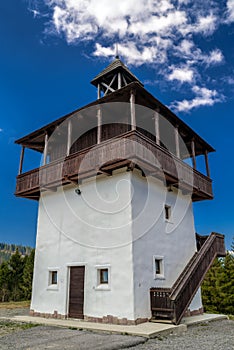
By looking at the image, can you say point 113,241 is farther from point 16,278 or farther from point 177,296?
point 16,278

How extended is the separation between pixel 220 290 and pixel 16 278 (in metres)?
24.2

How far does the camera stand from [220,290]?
99.2ft

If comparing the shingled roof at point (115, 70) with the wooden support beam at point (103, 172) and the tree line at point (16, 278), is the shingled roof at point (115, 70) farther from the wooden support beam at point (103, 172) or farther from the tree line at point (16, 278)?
the tree line at point (16, 278)

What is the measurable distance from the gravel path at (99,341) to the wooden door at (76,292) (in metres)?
1.92

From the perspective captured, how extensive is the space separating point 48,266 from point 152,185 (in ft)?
20.6

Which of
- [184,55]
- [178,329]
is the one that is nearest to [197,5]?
[184,55]

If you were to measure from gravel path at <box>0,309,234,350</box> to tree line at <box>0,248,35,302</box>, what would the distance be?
1017 inches

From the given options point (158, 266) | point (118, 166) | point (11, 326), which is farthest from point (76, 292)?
point (118, 166)

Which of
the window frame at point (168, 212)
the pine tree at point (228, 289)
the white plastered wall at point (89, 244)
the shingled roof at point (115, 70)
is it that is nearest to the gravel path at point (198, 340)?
the white plastered wall at point (89, 244)

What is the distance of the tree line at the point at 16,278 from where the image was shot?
3381 centimetres

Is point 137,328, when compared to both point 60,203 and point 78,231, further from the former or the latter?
point 60,203

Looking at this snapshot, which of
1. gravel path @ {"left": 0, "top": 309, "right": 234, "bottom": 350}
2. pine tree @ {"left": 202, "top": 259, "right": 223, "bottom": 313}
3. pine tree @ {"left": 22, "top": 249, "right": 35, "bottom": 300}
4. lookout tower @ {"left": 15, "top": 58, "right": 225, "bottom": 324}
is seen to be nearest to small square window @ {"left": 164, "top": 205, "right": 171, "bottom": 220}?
lookout tower @ {"left": 15, "top": 58, "right": 225, "bottom": 324}

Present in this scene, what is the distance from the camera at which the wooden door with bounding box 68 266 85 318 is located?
39.2 ft

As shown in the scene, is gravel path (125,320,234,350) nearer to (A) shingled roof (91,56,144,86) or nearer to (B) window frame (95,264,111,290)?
(B) window frame (95,264,111,290)
